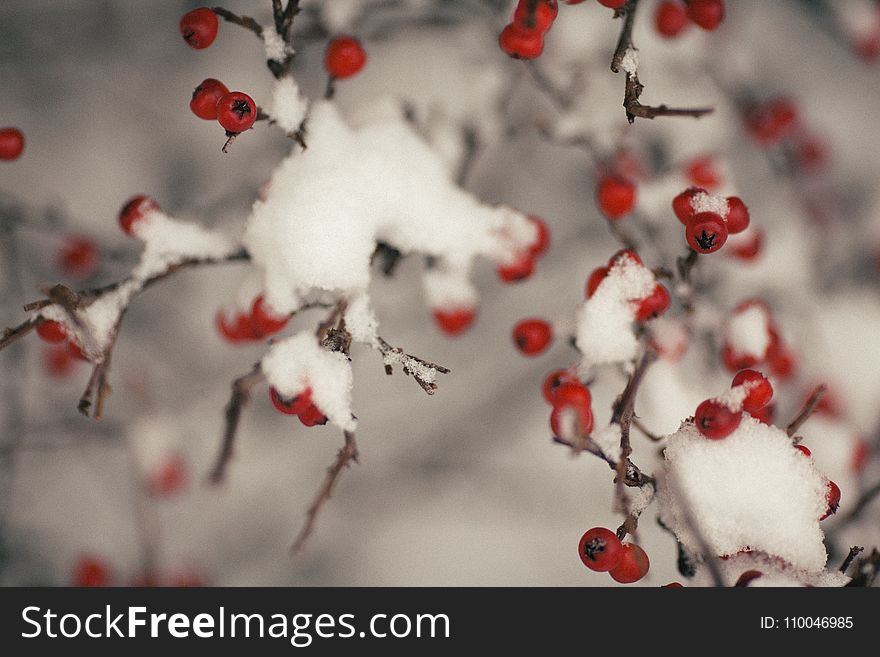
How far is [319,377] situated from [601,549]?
0.39 meters

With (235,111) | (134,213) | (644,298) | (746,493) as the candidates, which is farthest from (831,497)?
(134,213)

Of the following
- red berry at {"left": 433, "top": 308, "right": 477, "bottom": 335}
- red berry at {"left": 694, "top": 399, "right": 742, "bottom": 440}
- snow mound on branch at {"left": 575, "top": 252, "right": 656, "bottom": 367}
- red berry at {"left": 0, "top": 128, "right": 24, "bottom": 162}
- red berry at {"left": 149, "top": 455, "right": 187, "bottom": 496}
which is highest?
red berry at {"left": 0, "top": 128, "right": 24, "bottom": 162}

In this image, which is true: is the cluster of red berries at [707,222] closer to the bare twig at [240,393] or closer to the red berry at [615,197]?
the red berry at [615,197]

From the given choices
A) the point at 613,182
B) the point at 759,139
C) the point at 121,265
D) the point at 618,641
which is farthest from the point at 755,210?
the point at 121,265

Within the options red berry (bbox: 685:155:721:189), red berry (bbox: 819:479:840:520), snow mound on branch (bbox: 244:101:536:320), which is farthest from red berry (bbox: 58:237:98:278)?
red berry (bbox: 819:479:840:520)

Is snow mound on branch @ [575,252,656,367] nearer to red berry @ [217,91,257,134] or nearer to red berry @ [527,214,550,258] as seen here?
red berry @ [527,214,550,258]

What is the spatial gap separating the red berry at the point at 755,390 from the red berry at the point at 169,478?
45.6 inches

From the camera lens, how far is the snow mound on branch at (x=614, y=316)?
0.84 metres

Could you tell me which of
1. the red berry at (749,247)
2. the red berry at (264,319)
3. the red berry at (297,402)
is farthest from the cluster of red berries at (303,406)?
the red berry at (749,247)

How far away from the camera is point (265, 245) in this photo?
35.0 inches

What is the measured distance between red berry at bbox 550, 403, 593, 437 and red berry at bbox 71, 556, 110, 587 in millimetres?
1076

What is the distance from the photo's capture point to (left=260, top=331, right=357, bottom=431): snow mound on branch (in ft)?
2.48

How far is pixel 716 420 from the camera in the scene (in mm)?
782

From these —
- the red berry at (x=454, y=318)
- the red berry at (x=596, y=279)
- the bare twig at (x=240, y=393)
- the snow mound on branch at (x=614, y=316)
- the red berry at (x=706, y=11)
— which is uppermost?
the red berry at (x=706, y=11)
